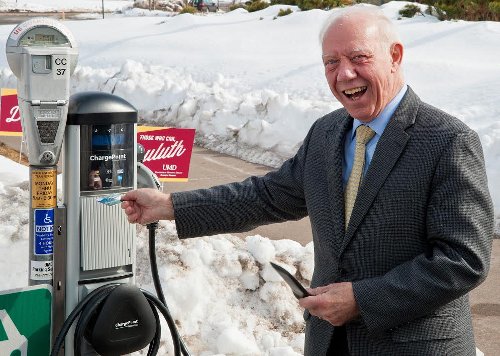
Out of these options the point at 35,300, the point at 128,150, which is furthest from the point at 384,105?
the point at 35,300

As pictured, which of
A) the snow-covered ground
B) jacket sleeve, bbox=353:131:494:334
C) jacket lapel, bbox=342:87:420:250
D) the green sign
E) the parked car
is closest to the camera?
jacket sleeve, bbox=353:131:494:334

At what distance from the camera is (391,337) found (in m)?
2.53

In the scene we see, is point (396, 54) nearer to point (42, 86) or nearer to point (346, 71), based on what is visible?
point (346, 71)

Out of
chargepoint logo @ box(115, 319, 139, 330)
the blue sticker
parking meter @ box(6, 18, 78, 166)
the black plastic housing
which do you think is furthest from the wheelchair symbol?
chargepoint logo @ box(115, 319, 139, 330)

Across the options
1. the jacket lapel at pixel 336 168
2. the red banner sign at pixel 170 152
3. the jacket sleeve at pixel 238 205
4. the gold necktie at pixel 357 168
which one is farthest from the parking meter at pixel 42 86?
the red banner sign at pixel 170 152

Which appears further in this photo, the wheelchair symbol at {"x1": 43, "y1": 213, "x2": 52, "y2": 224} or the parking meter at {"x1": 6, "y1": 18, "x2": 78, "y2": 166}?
the wheelchair symbol at {"x1": 43, "y1": 213, "x2": 52, "y2": 224}

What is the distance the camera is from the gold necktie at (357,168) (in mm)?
2666

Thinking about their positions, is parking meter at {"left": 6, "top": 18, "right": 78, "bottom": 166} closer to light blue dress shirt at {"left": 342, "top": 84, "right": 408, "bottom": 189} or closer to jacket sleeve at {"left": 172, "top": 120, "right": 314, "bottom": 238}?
jacket sleeve at {"left": 172, "top": 120, "right": 314, "bottom": 238}

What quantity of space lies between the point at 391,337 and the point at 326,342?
0.23 m

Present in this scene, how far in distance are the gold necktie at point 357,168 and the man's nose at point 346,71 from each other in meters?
0.20

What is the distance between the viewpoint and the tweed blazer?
2443mm

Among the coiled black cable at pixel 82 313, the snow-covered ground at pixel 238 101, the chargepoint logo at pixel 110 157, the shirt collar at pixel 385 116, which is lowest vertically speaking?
the snow-covered ground at pixel 238 101

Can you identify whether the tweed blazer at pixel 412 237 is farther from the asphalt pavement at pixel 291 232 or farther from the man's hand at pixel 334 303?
the asphalt pavement at pixel 291 232

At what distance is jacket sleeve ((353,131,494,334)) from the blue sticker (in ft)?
5.42
